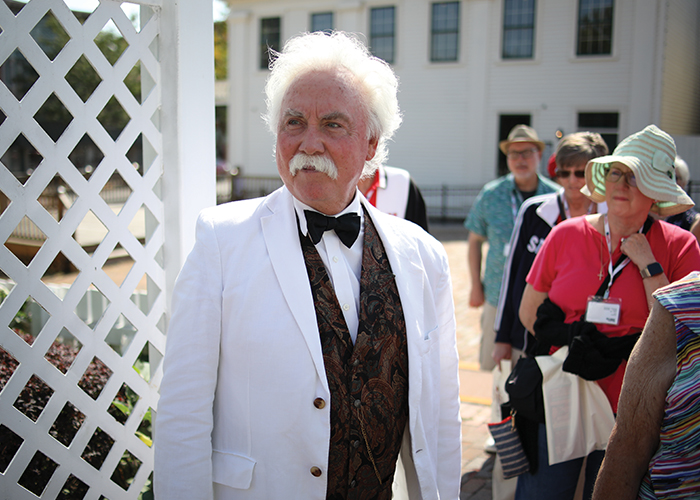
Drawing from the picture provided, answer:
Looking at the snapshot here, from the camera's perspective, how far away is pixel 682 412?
5.12 ft

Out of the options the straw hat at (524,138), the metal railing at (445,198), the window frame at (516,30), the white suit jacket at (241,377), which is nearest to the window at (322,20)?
the metal railing at (445,198)

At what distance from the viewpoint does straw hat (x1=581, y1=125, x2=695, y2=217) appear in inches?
101

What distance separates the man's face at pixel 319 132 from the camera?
1.92m

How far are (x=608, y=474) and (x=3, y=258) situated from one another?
2215 millimetres

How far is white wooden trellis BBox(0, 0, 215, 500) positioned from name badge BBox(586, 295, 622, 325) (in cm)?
188

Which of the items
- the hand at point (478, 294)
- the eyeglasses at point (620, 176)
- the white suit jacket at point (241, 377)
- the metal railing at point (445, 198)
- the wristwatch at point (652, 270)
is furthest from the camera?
the metal railing at point (445, 198)

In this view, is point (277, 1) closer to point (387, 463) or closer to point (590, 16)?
point (590, 16)

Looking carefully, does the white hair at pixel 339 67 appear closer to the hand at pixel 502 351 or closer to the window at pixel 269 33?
the hand at pixel 502 351

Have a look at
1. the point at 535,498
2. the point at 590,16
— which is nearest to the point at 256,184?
the point at 590,16

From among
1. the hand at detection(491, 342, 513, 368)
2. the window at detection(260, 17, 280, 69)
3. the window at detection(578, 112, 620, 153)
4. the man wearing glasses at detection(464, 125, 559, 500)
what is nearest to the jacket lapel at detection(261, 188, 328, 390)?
the hand at detection(491, 342, 513, 368)

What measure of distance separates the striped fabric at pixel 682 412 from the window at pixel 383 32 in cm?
1965

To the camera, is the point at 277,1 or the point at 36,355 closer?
the point at 36,355

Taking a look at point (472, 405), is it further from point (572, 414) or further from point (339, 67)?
point (339, 67)

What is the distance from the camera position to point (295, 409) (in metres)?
1.77
